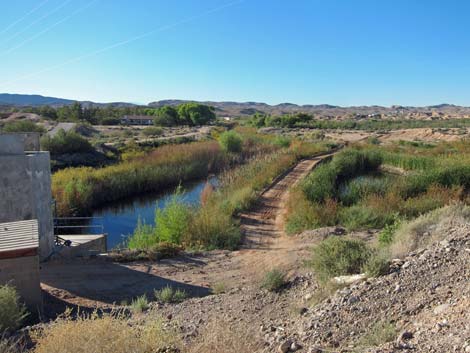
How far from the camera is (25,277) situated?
930 cm

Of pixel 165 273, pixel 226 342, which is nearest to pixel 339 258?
pixel 226 342

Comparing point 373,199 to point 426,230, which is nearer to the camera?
point 426,230

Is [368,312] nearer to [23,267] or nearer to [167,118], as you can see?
[23,267]

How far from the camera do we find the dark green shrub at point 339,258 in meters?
8.55

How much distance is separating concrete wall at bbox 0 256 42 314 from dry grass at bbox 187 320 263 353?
4.53m

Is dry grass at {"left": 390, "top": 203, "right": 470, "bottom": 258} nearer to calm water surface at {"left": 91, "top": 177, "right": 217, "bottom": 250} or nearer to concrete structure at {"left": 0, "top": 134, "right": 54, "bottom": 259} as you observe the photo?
concrete structure at {"left": 0, "top": 134, "right": 54, "bottom": 259}

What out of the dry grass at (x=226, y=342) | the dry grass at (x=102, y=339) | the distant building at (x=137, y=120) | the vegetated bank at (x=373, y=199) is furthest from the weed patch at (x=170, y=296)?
the distant building at (x=137, y=120)

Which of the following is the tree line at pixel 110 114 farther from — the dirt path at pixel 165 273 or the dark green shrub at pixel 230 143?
the dirt path at pixel 165 273

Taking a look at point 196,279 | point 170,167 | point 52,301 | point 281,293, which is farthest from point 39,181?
point 170,167

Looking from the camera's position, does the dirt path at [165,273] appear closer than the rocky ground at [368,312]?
No

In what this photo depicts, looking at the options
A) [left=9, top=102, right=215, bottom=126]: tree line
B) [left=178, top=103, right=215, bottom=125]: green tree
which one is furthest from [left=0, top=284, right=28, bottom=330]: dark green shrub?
[left=178, top=103, right=215, bottom=125]: green tree

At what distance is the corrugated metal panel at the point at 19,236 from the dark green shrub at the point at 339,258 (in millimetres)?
5852

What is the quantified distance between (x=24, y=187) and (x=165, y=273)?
4.74 m

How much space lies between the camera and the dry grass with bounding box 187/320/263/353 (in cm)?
563
